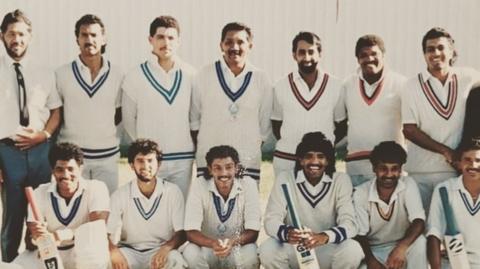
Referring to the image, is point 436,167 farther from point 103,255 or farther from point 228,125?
point 103,255

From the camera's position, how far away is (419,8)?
11.3 m

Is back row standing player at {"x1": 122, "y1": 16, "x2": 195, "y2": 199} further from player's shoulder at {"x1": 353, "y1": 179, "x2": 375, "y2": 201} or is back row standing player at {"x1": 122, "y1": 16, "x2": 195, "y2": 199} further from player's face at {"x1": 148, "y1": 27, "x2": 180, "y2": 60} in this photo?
player's shoulder at {"x1": 353, "y1": 179, "x2": 375, "y2": 201}

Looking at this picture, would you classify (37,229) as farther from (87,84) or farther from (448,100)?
(448,100)

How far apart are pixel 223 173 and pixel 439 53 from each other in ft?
5.00


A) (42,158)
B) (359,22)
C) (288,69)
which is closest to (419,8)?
(359,22)

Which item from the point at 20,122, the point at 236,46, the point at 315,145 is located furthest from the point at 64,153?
the point at 315,145

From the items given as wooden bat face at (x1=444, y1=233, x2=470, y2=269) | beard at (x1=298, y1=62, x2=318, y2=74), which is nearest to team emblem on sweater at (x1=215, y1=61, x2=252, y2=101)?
beard at (x1=298, y1=62, x2=318, y2=74)

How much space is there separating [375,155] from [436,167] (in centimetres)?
41

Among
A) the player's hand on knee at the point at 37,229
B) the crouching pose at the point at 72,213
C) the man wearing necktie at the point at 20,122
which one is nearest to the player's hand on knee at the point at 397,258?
the crouching pose at the point at 72,213

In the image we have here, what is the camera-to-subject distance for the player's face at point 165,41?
6.16 meters

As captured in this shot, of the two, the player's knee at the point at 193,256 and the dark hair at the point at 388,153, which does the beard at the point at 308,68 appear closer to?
the dark hair at the point at 388,153

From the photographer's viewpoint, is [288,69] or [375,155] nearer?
[375,155]

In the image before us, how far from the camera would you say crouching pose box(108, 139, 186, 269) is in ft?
19.6

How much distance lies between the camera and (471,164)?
5754 mm
